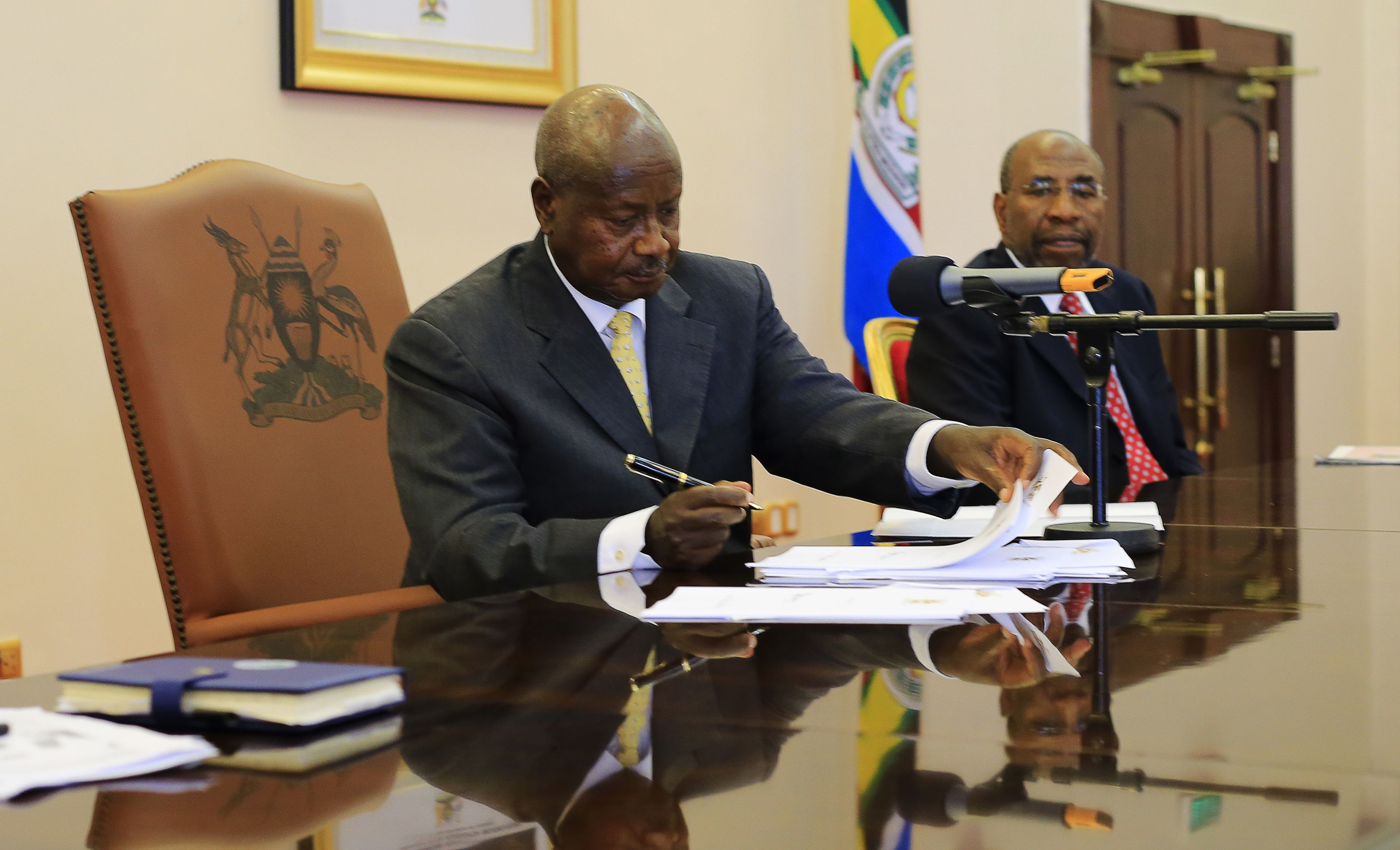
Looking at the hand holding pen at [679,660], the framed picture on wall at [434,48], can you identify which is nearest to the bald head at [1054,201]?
the framed picture on wall at [434,48]

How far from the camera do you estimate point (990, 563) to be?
4.72 ft

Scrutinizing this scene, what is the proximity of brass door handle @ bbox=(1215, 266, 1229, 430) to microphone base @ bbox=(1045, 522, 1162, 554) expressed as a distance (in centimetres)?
448

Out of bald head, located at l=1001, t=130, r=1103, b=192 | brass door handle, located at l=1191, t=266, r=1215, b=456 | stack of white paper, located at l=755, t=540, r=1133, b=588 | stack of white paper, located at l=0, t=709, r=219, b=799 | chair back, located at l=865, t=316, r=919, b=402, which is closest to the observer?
stack of white paper, located at l=0, t=709, r=219, b=799

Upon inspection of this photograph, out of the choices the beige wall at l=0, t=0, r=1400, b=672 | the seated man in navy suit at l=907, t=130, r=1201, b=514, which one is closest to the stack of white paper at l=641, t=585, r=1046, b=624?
the seated man in navy suit at l=907, t=130, r=1201, b=514

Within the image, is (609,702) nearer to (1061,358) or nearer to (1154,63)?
(1061,358)

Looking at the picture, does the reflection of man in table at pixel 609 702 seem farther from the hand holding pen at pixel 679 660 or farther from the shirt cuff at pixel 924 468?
the shirt cuff at pixel 924 468

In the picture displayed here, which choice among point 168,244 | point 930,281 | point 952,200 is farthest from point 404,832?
point 952,200

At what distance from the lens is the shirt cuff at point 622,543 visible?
1533 millimetres

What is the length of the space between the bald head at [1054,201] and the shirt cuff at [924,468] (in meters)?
1.32

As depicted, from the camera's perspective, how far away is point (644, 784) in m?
0.71

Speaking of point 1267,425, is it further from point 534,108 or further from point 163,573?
point 163,573

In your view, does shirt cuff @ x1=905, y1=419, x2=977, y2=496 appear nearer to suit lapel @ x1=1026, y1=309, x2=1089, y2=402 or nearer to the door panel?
suit lapel @ x1=1026, y1=309, x2=1089, y2=402

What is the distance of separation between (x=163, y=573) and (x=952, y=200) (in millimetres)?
3328

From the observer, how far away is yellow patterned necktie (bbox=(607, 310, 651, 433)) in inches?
75.2
